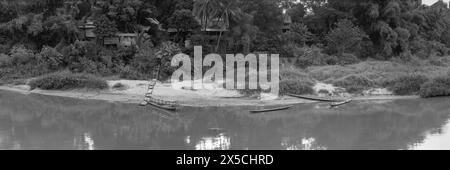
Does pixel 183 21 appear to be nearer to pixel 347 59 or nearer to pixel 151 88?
pixel 151 88

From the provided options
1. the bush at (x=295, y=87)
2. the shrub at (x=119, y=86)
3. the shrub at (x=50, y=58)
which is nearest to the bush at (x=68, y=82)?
the shrub at (x=119, y=86)

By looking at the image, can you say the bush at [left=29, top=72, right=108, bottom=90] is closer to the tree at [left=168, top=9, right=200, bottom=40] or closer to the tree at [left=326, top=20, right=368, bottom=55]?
the tree at [left=168, top=9, right=200, bottom=40]

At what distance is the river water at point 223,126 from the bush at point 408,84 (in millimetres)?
1185

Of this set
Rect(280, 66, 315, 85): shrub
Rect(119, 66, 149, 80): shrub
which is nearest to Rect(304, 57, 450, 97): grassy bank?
Rect(280, 66, 315, 85): shrub

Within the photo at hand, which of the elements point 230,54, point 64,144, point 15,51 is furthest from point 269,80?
point 15,51

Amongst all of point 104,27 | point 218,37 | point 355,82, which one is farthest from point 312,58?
point 104,27

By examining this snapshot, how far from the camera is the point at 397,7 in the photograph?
35594 mm

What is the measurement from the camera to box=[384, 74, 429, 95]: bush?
2720 centimetres

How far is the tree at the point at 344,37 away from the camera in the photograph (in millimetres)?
33344

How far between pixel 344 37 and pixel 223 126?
15335 mm

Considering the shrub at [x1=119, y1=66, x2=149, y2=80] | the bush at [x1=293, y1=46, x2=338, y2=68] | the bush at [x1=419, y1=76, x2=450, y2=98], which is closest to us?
the bush at [x1=419, y1=76, x2=450, y2=98]

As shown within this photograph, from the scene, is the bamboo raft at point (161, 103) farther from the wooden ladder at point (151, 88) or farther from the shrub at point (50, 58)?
the shrub at point (50, 58)

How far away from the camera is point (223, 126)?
829 inches

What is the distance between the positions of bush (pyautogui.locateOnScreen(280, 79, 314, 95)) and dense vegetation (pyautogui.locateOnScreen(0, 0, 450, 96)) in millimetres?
787
